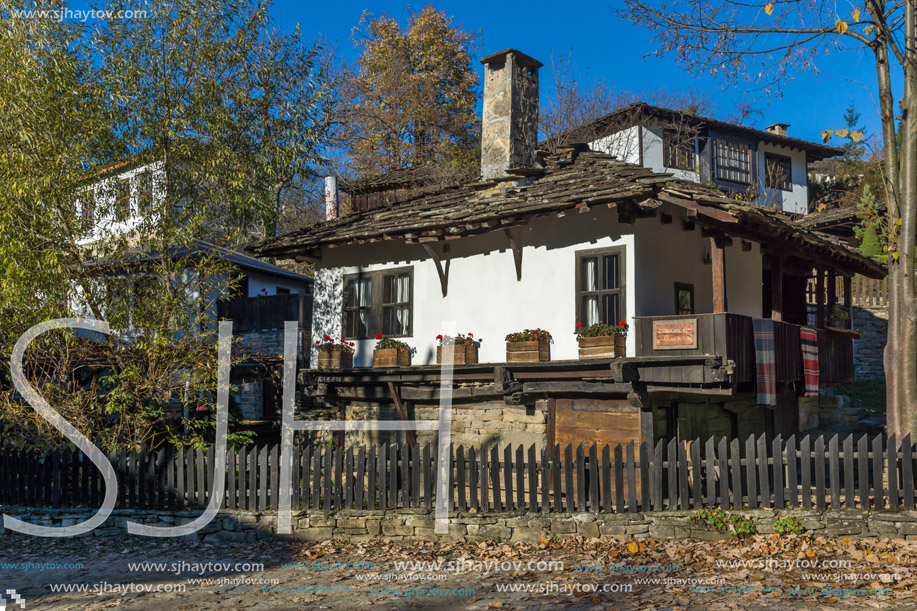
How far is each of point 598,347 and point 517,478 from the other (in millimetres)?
2736

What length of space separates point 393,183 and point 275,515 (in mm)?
15251

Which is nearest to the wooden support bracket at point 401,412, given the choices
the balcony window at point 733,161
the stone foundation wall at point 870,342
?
the stone foundation wall at point 870,342

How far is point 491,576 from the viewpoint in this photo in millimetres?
8922

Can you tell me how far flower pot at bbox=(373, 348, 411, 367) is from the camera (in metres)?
15.3

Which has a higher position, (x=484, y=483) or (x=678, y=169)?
(x=678, y=169)

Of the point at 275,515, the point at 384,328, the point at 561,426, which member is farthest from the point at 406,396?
the point at 275,515

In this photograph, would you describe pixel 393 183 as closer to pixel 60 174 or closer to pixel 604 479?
pixel 60 174

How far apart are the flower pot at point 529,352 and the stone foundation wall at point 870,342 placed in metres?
12.6

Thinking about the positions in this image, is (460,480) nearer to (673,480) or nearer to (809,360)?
(673,480)

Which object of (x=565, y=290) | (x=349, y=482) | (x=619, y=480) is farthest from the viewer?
(x=565, y=290)

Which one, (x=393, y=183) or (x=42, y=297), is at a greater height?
(x=393, y=183)

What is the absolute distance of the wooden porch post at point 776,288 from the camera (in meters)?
13.4

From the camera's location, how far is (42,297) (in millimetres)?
12703

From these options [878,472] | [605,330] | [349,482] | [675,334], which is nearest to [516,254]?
[605,330]
